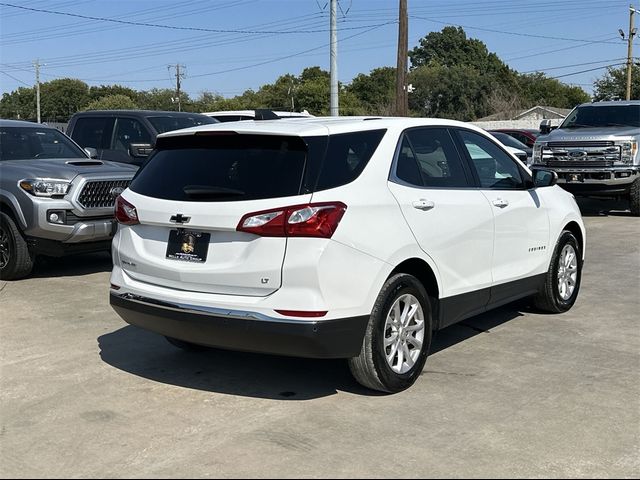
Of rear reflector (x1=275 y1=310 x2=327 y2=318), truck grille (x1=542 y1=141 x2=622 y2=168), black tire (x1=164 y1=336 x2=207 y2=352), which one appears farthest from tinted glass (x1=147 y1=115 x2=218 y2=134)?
rear reflector (x1=275 y1=310 x2=327 y2=318)

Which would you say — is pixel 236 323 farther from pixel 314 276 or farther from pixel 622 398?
pixel 622 398

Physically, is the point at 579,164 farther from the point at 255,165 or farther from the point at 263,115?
the point at 255,165

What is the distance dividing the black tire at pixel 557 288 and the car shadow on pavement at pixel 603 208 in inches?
334

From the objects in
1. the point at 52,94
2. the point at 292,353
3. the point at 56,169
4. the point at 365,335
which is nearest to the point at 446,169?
the point at 365,335

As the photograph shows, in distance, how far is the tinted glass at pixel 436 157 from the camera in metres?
5.09

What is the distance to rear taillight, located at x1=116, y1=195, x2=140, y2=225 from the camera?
476cm

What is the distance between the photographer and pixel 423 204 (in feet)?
16.0

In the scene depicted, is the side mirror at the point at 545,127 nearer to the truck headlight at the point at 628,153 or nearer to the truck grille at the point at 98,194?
the truck headlight at the point at 628,153

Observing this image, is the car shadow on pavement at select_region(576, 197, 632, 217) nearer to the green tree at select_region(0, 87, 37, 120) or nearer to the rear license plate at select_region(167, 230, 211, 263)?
the rear license plate at select_region(167, 230, 211, 263)

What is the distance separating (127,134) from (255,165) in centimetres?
769

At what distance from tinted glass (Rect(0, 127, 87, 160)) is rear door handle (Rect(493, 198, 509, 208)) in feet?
20.1

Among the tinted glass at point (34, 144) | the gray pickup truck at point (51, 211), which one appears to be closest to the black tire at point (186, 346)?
the gray pickup truck at point (51, 211)

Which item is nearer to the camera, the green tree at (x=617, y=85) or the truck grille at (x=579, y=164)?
the truck grille at (x=579, y=164)

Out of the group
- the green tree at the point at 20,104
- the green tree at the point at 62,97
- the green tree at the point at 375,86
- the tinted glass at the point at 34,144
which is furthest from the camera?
the green tree at the point at 20,104
